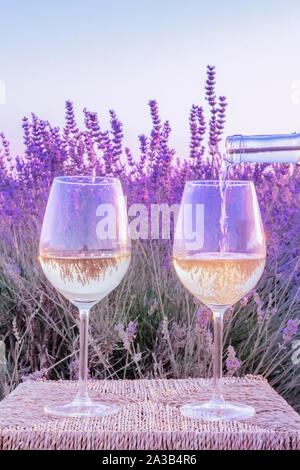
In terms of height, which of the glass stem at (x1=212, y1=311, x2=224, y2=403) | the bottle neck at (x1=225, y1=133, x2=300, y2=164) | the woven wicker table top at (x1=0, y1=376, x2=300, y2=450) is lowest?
the woven wicker table top at (x1=0, y1=376, x2=300, y2=450)

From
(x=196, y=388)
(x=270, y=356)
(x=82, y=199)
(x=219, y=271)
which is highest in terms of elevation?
(x=82, y=199)

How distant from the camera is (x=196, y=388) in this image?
121cm

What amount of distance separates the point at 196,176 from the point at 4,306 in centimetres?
89

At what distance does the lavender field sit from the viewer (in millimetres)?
1965

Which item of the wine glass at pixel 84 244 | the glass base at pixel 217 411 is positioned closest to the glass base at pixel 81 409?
the wine glass at pixel 84 244

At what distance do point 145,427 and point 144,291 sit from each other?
128cm

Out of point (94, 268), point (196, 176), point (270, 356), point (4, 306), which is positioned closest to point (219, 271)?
point (94, 268)

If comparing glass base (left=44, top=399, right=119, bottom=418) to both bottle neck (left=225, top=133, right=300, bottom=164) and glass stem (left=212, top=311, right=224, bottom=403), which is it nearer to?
glass stem (left=212, top=311, right=224, bottom=403)

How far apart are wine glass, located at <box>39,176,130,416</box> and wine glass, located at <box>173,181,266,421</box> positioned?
10cm

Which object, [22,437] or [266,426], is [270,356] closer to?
[266,426]

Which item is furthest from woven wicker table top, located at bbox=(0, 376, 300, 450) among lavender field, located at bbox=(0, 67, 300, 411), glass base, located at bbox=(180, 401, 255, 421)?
lavender field, located at bbox=(0, 67, 300, 411)

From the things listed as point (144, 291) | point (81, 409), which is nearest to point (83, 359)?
point (81, 409)

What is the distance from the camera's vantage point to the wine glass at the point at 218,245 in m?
1.06

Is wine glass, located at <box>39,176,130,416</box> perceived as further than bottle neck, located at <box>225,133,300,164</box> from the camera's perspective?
No
